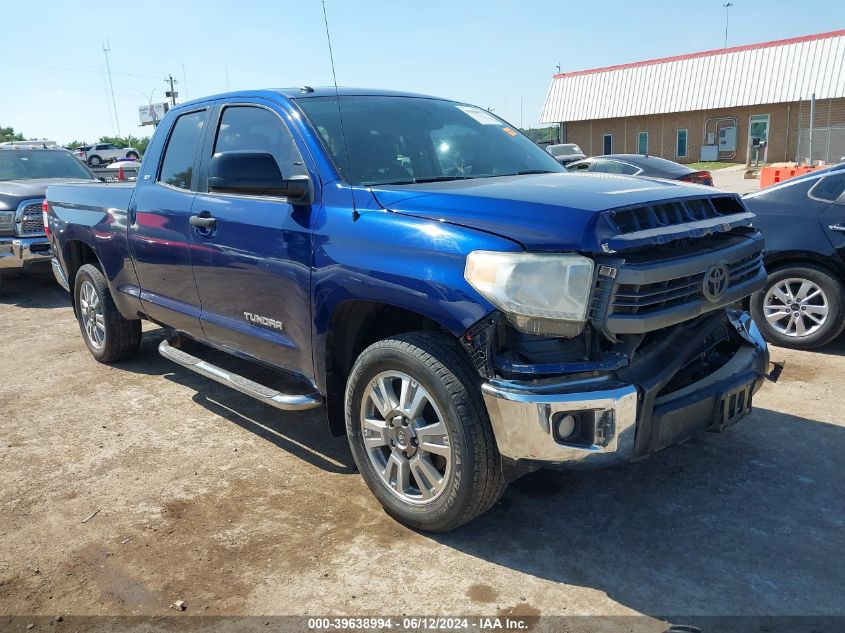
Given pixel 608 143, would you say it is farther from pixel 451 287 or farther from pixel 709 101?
pixel 451 287

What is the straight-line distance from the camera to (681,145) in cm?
3728

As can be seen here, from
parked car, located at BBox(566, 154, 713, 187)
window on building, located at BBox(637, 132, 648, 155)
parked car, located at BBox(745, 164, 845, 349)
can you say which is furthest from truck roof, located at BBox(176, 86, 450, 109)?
window on building, located at BBox(637, 132, 648, 155)

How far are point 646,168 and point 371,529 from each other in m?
10.1

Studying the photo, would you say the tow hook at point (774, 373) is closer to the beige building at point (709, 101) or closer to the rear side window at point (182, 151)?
the rear side window at point (182, 151)

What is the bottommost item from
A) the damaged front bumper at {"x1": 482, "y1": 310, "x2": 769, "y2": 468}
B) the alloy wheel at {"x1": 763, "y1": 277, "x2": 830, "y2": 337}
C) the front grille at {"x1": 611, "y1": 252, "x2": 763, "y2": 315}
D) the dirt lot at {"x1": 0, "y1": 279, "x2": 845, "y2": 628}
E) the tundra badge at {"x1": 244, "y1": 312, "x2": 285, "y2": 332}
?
the dirt lot at {"x1": 0, "y1": 279, "x2": 845, "y2": 628}

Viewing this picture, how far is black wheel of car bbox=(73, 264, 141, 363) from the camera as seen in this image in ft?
18.6

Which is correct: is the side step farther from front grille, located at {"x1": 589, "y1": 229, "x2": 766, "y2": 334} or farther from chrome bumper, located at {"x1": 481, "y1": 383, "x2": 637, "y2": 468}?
front grille, located at {"x1": 589, "y1": 229, "x2": 766, "y2": 334}

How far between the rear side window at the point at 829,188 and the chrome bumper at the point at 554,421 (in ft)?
12.6

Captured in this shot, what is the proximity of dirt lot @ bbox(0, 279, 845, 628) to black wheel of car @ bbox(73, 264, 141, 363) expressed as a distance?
1.14 m

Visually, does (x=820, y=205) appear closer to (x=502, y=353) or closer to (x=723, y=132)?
(x=502, y=353)

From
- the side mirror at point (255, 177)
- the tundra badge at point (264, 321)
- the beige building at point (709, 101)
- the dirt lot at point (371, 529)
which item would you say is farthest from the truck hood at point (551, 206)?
the beige building at point (709, 101)

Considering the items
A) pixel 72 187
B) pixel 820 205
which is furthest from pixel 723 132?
pixel 72 187

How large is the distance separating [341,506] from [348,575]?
60 centimetres

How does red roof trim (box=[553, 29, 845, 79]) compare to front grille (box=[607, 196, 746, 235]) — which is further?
red roof trim (box=[553, 29, 845, 79])
